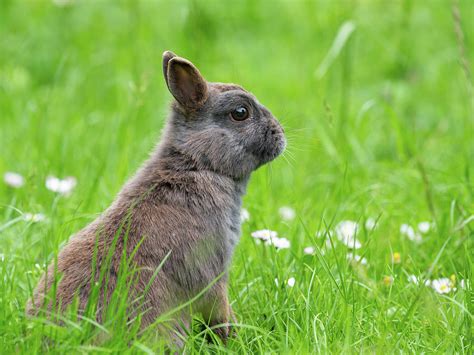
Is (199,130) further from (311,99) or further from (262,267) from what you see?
(311,99)

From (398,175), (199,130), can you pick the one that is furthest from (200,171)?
(398,175)

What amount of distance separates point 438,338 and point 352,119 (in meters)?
3.53

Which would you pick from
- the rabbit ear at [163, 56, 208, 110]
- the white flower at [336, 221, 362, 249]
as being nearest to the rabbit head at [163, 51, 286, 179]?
the rabbit ear at [163, 56, 208, 110]

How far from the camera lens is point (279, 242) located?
13.6ft

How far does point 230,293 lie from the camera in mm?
4004

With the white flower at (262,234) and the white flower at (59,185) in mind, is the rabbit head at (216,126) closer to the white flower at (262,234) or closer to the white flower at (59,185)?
the white flower at (262,234)

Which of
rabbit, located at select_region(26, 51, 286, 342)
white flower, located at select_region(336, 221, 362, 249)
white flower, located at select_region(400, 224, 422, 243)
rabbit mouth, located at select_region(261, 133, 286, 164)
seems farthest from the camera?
white flower, located at select_region(400, 224, 422, 243)

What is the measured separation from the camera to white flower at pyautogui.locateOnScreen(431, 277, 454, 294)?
4.02 m

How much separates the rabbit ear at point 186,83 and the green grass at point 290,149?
0.53 m

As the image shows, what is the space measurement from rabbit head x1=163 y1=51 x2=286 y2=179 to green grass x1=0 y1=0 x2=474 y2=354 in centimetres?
41

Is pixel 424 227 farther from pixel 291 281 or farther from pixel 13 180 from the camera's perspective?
pixel 13 180

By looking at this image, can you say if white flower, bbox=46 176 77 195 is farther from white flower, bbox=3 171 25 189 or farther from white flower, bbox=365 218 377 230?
white flower, bbox=365 218 377 230

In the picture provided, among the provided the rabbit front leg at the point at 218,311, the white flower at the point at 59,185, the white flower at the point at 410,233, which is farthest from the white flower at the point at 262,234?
the white flower at the point at 59,185

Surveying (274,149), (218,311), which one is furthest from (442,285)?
(218,311)
